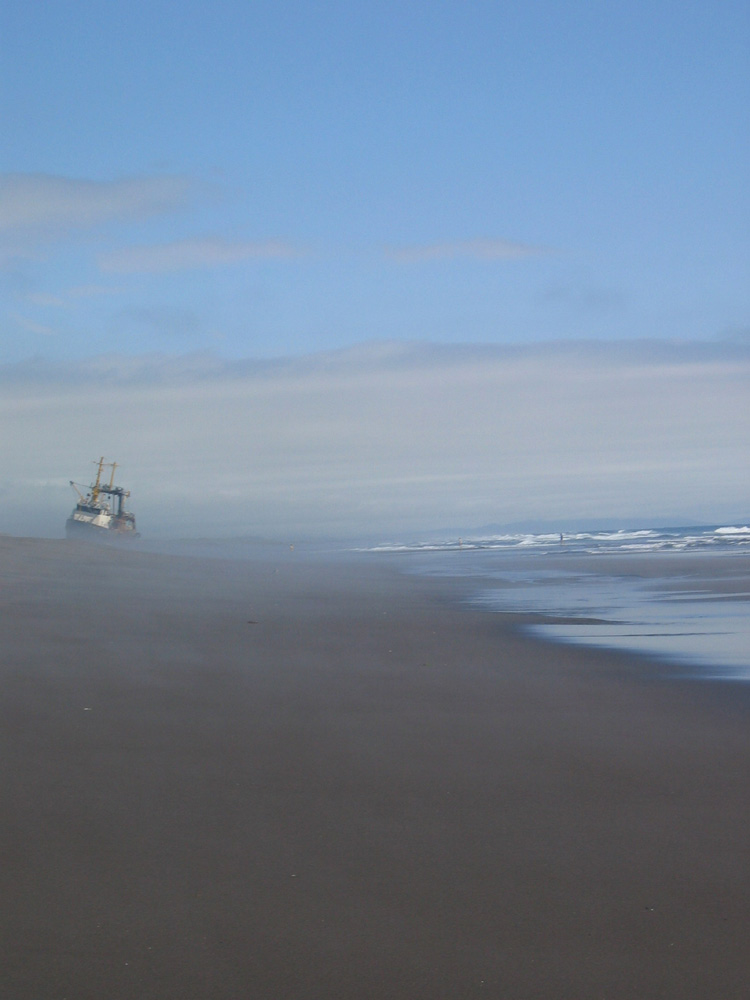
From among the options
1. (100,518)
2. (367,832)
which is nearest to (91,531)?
(100,518)

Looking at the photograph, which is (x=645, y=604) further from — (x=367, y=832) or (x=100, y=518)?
(x=100, y=518)

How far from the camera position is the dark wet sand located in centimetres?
308

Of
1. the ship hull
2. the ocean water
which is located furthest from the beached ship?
the ocean water

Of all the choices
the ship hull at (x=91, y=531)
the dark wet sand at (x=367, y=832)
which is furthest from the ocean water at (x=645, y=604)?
the ship hull at (x=91, y=531)

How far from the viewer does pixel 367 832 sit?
14.1 ft

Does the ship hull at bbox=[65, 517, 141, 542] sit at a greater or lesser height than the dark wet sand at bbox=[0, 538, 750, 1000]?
greater

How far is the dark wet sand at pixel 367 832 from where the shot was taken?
3.08 meters

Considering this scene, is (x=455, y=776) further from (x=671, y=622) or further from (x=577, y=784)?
(x=671, y=622)

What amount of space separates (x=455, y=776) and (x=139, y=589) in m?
13.5

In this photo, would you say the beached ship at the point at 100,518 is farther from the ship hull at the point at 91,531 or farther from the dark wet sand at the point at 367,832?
the dark wet sand at the point at 367,832

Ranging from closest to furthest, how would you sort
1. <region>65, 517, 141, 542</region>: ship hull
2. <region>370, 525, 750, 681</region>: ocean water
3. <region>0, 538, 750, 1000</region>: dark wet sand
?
<region>0, 538, 750, 1000</region>: dark wet sand < <region>370, 525, 750, 681</region>: ocean water < <region>65, 517, 141, 542</region>: ship hull

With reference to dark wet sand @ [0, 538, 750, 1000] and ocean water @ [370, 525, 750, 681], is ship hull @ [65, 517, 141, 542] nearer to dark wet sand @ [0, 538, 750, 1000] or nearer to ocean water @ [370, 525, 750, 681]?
ocean water @ [370, 525, 750, 681]

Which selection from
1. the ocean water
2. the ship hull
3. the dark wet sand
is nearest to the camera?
the dark wet sand

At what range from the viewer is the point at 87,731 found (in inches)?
236
